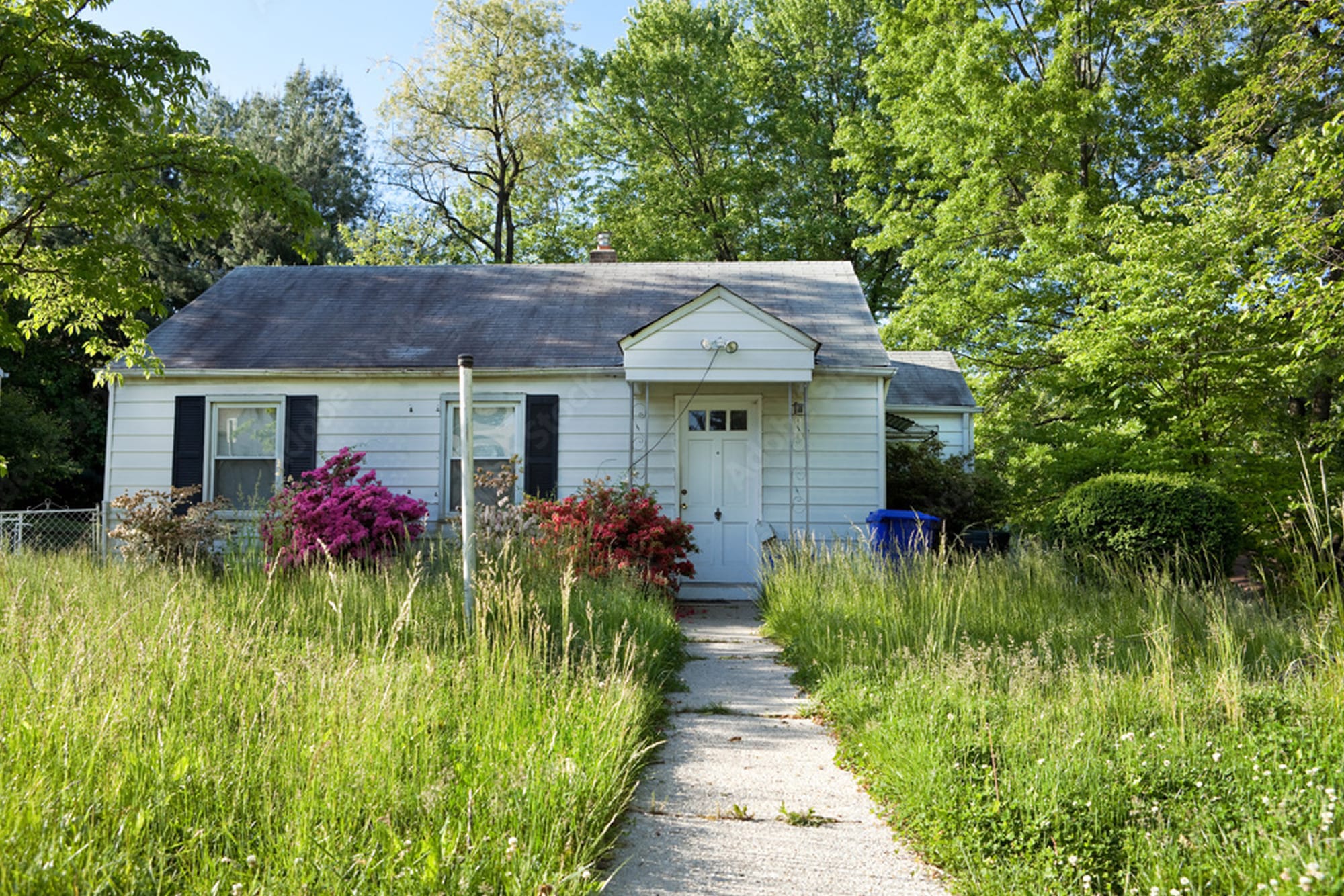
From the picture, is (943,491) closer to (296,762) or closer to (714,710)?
(714,710)

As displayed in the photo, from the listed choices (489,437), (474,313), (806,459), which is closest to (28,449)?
(474,313)

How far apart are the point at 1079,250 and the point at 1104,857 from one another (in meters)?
14.2

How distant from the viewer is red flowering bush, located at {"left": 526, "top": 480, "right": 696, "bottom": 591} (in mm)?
8812

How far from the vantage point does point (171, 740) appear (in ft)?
10.3

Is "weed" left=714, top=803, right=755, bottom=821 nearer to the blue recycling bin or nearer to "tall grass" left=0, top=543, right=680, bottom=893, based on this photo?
"tall grass" left=0, top=543, right=680, bottom=893

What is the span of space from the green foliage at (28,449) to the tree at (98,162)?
9.36 metres

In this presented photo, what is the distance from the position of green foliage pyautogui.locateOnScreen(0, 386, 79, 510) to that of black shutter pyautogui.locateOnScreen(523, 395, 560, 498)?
36.7ft

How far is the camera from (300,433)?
1164 cm

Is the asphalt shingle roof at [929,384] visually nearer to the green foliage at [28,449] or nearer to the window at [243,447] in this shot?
the window at [243,447]

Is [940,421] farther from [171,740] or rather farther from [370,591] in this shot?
[171,740]

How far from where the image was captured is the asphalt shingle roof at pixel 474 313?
11703 mm

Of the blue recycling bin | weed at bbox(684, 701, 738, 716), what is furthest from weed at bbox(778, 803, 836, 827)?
the blue recycling bin

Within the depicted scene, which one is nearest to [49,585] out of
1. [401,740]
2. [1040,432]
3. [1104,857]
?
[401,740]

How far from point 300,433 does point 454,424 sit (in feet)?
6.85
